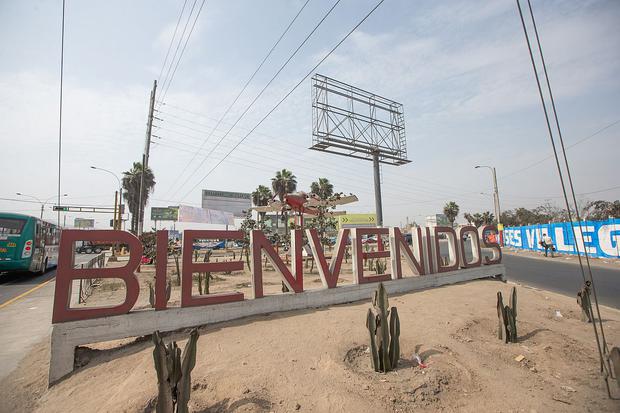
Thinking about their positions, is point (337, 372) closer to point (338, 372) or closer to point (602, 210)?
point (338, 372)

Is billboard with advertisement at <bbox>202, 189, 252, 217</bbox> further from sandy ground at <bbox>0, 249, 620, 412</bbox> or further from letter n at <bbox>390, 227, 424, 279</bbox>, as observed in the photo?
sandy ground at <bbox>0, 249, 620, 412</bbox>

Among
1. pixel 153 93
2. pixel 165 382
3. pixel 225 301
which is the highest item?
pixel 153 93

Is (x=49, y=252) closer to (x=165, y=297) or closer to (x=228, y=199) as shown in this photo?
(x=165, y=297)

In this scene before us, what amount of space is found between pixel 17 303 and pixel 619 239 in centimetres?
3120

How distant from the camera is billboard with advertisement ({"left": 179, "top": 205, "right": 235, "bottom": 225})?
49.6 m

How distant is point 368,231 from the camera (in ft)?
29.5

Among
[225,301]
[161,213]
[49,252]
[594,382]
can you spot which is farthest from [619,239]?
[161,213]

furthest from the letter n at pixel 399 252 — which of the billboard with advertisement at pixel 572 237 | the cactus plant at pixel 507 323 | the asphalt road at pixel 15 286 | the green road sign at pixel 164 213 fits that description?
the green road sign at pixel 164 213

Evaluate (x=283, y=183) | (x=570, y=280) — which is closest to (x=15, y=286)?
(x=570, y=280)

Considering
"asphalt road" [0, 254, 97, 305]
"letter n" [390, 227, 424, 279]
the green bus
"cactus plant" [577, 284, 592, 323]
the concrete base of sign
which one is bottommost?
"cactus plant" [577, 284, 592, 323]

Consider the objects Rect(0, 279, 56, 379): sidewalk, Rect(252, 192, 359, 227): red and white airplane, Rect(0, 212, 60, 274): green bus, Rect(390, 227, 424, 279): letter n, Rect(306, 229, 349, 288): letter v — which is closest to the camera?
Rect(0, 279, 56, 379): sidewalk

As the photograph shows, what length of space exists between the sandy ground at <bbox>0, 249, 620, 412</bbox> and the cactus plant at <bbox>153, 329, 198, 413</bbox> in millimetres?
411

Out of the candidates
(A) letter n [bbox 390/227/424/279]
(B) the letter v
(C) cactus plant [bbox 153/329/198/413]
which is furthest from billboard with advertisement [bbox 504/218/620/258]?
(C) cactus plant [bbox 153/329/198/413]

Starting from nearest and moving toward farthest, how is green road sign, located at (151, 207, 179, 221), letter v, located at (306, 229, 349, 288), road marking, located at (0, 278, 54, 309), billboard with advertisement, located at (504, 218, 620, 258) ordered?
letter v, located at (306, 229, 349, 288)
road marking, located at (0, 278, 54, 309)
billboard with advertisement, located at (504, 218, 620, 258)
green road sign, located at (151, 207, 179, 221)
